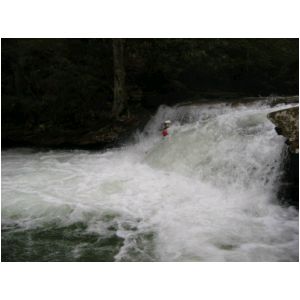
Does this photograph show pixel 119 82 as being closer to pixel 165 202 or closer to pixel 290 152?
pixel 165 202

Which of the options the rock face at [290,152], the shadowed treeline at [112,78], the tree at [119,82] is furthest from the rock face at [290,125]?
the tree at [119,82]

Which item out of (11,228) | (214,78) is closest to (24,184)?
(11,228)

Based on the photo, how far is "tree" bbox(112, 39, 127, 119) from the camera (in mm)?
10602

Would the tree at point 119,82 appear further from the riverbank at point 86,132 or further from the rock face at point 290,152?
the rock face at point 290,152

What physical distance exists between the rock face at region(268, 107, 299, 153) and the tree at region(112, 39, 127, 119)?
6140mm

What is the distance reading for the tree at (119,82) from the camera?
10602mm

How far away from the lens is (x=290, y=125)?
16.7 feet

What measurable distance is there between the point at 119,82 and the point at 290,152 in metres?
6.56

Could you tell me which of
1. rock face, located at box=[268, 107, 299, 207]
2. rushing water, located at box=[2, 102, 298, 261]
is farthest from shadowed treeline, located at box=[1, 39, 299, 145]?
rock face, located at box=[268, 107, 299, 207]

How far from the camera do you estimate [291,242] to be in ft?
14.1

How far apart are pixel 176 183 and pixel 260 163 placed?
1.55 m

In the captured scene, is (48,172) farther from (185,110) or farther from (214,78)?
(214,78)

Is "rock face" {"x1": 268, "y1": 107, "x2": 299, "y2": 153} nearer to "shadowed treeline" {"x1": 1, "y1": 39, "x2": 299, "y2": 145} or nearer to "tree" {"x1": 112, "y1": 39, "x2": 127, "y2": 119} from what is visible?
"shadowed treeline" {"x1": 1, "y1": 39, "x2": 299, "y2": 145}

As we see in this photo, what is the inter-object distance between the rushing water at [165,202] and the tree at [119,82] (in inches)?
92.8
